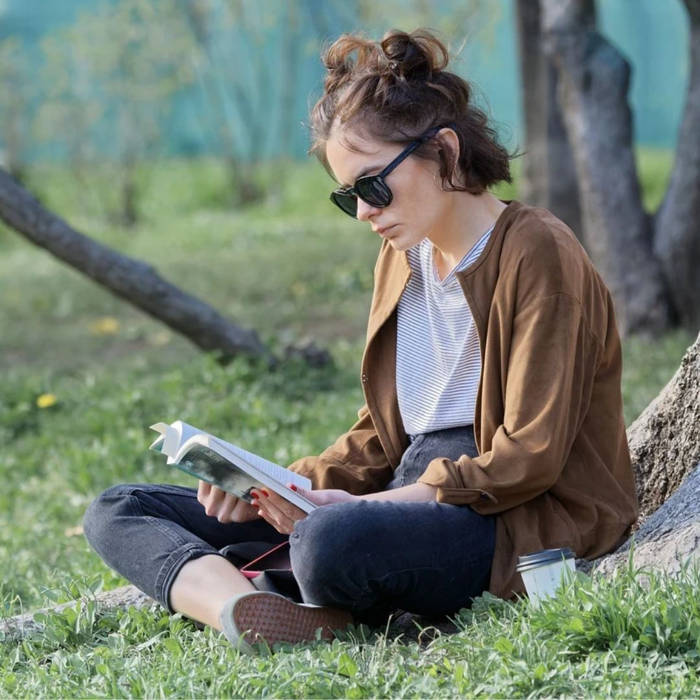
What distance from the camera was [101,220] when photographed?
566 inches

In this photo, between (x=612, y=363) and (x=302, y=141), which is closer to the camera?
(x=612, y=363)

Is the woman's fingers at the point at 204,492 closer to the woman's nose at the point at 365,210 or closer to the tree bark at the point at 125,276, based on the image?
the woman's nose at the point at 365,210

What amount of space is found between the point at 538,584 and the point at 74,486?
3.00m

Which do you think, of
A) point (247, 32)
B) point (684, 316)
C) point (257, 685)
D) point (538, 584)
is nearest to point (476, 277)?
point (538, 584)

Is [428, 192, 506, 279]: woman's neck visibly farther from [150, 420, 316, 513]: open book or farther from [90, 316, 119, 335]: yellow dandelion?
[90, 316, 119, 335]: yellow dandelion

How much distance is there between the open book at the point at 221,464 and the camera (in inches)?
115

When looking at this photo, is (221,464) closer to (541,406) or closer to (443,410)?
(443,410)

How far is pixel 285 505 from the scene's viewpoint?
10.1ft

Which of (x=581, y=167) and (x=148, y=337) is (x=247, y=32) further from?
(x=581, y=167)

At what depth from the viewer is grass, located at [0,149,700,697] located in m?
2.68

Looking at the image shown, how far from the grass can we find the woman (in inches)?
4.6

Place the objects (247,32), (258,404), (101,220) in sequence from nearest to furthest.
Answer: (258,404), (101,220), (247,32)

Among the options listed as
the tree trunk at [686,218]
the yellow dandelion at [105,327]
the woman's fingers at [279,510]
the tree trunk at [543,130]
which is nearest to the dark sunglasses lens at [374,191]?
the woman's fingers at [279,510]

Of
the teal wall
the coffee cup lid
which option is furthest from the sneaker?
the teal wall
